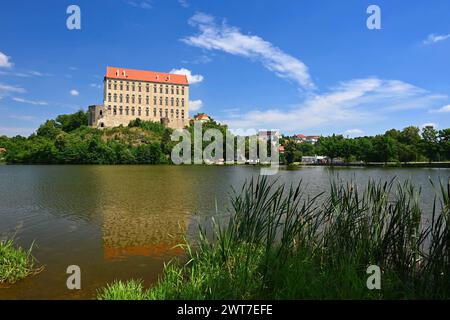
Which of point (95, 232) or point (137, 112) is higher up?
point (137, 112)

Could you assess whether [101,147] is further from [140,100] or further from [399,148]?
[399,148]

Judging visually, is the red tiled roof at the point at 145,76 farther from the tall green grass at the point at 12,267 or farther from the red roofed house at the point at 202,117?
the tall green grass at the point at 12,267

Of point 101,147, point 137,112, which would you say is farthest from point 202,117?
point 101,147

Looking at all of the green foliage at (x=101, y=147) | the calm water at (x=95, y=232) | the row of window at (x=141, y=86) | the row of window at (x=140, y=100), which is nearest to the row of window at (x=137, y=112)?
the row of window at (x=140, y=100)

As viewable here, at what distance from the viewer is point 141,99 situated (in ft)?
380

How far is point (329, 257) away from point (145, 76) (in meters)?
121

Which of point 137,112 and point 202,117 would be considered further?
point 202,117

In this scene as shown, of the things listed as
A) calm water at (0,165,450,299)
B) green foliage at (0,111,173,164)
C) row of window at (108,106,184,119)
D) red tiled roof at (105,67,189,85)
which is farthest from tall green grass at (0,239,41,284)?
red tiled roof at (105,67,189,85)

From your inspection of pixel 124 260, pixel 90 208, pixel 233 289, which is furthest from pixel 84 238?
pixel 233 289

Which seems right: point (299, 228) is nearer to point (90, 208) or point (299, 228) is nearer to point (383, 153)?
point (90, 208)

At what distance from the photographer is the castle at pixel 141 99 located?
106500 mm

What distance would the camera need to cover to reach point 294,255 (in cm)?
667

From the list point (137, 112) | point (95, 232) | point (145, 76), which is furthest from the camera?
point (145, 76)

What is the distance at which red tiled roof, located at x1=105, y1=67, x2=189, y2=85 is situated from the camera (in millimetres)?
113875
